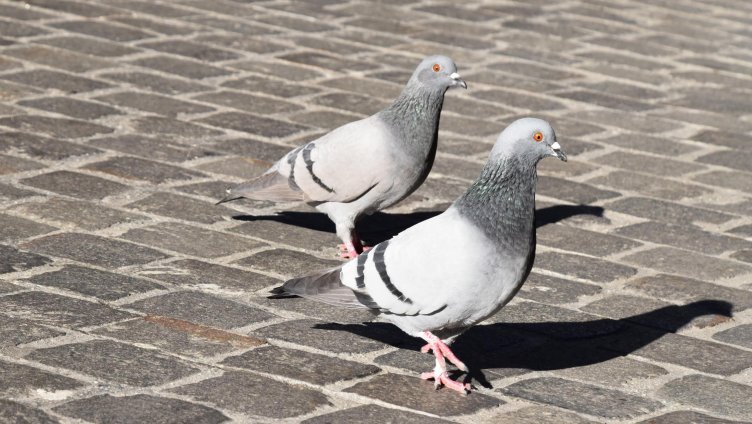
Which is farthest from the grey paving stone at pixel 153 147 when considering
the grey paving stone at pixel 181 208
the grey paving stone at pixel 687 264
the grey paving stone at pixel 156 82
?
the grey paving stone at pixel 687 264

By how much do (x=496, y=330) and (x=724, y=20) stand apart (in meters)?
7.42

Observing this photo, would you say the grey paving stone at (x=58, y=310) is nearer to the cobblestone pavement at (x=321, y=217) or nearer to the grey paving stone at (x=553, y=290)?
the cobblestone pavement at (x=321, y=217)

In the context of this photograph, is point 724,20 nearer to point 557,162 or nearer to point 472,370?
point 557,162

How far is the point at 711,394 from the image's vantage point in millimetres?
4672

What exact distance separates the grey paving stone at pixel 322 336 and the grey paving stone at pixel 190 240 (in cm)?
86

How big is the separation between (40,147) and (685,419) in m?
3.78

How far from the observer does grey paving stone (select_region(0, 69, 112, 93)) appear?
7.88m

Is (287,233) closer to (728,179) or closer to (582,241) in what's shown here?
(582,241)

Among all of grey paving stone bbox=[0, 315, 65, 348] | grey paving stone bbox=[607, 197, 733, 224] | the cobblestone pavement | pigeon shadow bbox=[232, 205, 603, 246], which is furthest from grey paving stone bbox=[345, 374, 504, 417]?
grey paving stone bbox=[607, 197, 733, 224]

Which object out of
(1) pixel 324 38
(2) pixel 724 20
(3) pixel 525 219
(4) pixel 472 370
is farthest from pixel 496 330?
(2) pixel 724 20

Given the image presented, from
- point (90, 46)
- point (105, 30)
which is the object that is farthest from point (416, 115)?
point (105, 30)

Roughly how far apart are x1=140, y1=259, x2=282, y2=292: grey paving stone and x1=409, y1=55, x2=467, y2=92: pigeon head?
1096 millimetres

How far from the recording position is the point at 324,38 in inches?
384

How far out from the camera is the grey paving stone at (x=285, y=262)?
5.61 meters
